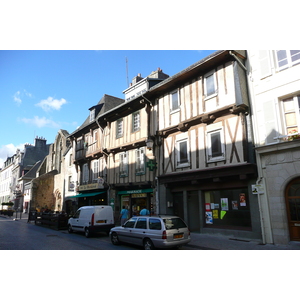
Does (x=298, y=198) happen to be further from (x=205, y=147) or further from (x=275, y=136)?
(x=205, y=147)

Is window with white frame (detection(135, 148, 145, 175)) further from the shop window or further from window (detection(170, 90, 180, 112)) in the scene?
the shop window

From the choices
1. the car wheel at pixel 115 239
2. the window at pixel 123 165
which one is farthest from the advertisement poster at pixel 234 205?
the window at pixel 123 165

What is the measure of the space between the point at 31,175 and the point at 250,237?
134ft

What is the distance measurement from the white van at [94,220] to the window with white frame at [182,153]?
4.86 meters

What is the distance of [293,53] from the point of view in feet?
33.2

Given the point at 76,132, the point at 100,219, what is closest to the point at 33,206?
the point at 76,132

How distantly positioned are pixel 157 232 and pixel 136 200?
9051 mm

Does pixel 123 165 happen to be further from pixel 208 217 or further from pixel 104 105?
pixel 208 217

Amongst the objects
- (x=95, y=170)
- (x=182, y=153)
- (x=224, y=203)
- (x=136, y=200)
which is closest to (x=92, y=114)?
(x=95, y=170)

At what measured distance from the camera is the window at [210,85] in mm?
12914

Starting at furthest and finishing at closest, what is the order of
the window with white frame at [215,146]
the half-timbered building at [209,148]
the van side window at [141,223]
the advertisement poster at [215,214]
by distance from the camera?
1. the advertisement poster at [215,214]
2. the window with white frame at [215,146]
3. the half-timbered building at [209,148]
4. the van side window at [141,223]

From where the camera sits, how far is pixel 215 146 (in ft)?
41.4

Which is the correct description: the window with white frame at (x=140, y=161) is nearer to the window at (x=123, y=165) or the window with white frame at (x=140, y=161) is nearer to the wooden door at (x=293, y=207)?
the window at (x=123, y=165)

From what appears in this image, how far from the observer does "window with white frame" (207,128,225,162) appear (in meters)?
12.2
